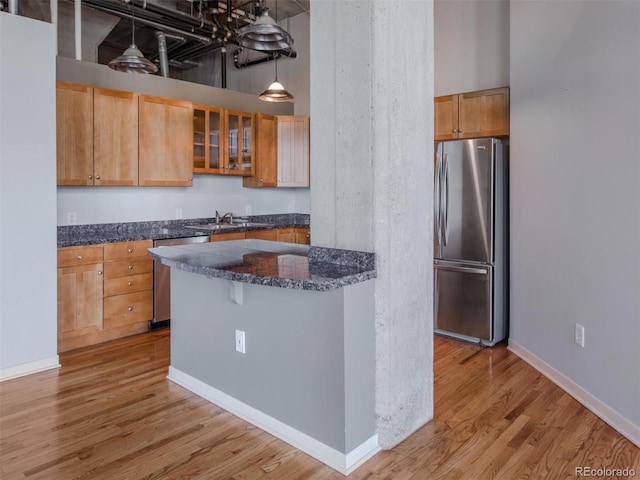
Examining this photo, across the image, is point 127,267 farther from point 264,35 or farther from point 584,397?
point 584,397

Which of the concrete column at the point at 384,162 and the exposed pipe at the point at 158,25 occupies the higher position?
the exposed pipe at the point at 158,25

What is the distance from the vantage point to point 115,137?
13.9 ft

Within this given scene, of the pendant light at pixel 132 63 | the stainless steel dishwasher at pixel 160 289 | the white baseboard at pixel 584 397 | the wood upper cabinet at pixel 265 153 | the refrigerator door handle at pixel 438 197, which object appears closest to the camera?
the white baseboard at pixel 584 397

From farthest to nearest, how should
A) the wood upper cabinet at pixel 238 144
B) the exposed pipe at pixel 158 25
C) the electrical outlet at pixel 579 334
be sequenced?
the wood upper cabinet at pixel 238 144 < the exposed pipe at pixel 158 25 < the electrical outlet at pixel 579 334

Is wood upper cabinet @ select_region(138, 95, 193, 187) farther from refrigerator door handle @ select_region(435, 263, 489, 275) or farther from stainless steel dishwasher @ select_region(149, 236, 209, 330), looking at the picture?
refrigerator door handle @ select_region(435, 263, 489, 275)

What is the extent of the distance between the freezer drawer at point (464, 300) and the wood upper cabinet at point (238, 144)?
8.54 feet

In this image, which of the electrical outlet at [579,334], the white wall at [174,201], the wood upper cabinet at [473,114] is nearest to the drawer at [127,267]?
the white wall at [174,201]

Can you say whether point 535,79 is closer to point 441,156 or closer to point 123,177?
point 441,156

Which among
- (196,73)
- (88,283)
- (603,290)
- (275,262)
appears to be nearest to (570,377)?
(603,290)

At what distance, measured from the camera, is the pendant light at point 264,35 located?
2.89 m

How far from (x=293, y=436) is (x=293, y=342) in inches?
18.6

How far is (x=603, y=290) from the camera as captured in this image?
264cm

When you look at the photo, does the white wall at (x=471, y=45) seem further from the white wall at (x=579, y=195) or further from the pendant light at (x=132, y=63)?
the pendant light at (x=132, y=63)

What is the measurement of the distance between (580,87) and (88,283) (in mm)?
3823
